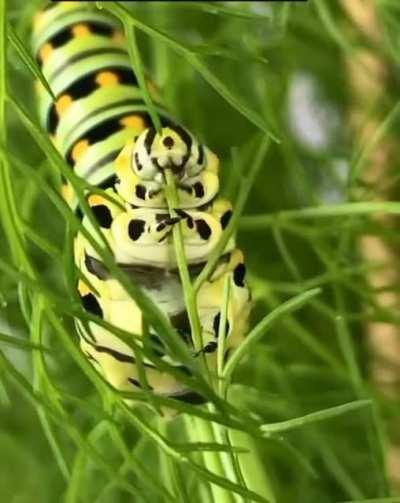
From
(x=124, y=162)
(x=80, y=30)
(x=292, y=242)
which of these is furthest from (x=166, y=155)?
(x=292, y=242)

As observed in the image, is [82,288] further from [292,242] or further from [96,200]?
[292,242]

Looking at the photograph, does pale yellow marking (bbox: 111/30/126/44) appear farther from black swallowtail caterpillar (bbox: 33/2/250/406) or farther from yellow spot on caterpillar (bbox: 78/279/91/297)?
yellow spot on caterpillar (bbox: 78/279/91/297)

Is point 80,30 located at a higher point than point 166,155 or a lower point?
higher

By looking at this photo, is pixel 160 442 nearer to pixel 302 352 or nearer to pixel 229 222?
pixel 229 222

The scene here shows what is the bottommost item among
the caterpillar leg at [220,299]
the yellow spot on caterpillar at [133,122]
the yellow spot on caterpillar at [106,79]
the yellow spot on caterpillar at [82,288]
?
the caterpillar leg at [220,299]

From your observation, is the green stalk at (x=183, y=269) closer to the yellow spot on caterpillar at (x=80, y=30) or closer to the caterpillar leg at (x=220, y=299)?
the caterpillar leg at (x=220, y=299)

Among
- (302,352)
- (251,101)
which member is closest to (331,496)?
(302,352)

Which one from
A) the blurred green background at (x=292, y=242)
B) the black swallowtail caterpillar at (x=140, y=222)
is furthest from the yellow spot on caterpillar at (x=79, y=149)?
the blurred green background at (x=292, y=242)
